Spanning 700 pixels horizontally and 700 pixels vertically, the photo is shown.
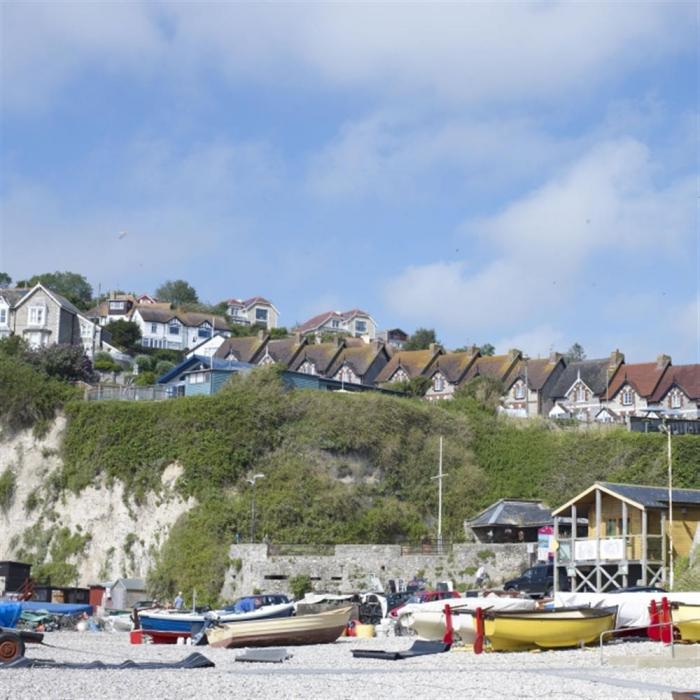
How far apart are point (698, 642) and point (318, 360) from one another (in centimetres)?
5934

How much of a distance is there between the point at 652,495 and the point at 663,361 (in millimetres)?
36228

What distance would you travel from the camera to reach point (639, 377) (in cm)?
7175

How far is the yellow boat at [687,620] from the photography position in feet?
74.3

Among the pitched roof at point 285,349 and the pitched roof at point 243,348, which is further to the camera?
the pitched roof at point 243,348

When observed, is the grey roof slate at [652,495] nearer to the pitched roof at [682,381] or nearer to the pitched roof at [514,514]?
the pitched roof at [514,514]

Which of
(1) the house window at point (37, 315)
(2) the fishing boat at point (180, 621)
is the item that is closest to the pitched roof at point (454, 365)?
(1) the house window at point (37, 315)

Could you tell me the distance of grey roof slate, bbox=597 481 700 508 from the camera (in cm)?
3588

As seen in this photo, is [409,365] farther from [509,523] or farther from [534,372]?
[509,523]

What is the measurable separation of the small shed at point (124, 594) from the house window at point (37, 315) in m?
47.1

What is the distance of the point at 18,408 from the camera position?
5300 centimetres

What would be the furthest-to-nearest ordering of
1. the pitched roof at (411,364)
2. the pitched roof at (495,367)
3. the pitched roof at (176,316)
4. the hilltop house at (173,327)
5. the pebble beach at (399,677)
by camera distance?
the pitched roof at (176,316), the hilltop house at (173,327), the pitched roof at (411,364), the pitched roof at (495,367), the pebble beach at (399,677)

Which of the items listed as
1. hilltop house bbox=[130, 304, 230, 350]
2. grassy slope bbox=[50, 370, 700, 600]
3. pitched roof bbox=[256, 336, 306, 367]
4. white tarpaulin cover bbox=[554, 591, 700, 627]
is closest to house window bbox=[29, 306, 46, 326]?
hilltop house bbox=[130, 304, 230, 350]

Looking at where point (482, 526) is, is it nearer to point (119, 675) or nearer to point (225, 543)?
point (225, 543)

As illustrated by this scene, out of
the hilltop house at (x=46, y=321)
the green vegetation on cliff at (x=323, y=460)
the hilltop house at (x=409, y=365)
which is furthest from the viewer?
the hilltop house at (x=46, y=321)
